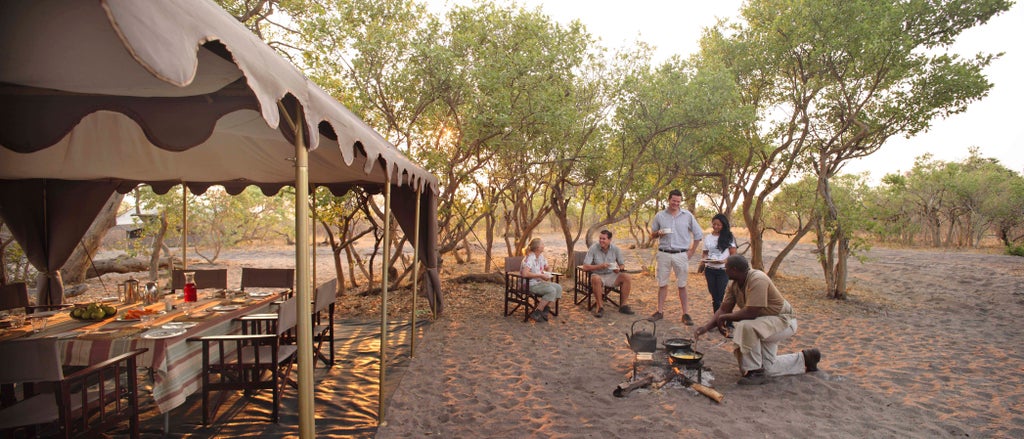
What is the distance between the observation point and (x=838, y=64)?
7805 mm

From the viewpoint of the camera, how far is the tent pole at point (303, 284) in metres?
1.85

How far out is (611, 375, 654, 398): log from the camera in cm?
371

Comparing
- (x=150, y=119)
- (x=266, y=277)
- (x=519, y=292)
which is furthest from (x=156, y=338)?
(x=519, y=292)

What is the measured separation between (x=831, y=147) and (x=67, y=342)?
10887 millimetres

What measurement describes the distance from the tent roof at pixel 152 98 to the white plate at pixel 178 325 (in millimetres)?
1247

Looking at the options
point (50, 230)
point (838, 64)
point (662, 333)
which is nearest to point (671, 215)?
point (662, 333)

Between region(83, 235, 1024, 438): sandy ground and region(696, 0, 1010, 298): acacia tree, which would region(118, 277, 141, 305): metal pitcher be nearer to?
region(83, 235, 1024, 438): sandy ground

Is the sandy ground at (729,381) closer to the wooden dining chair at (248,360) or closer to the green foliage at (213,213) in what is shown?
the wooden dining chair at (248,360)

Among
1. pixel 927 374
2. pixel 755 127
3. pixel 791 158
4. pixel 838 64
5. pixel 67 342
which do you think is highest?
pixel 838 64

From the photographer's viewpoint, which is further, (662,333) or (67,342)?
(662,333)

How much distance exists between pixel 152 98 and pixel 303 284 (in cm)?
181

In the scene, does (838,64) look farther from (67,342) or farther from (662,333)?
(67,342)

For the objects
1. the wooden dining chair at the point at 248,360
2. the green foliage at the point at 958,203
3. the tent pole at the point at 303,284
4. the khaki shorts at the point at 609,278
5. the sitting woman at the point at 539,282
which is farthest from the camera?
the green foliage at the point at 958,203

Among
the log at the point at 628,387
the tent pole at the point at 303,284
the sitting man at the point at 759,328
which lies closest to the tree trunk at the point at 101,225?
the tent pole at the point at 303,284
